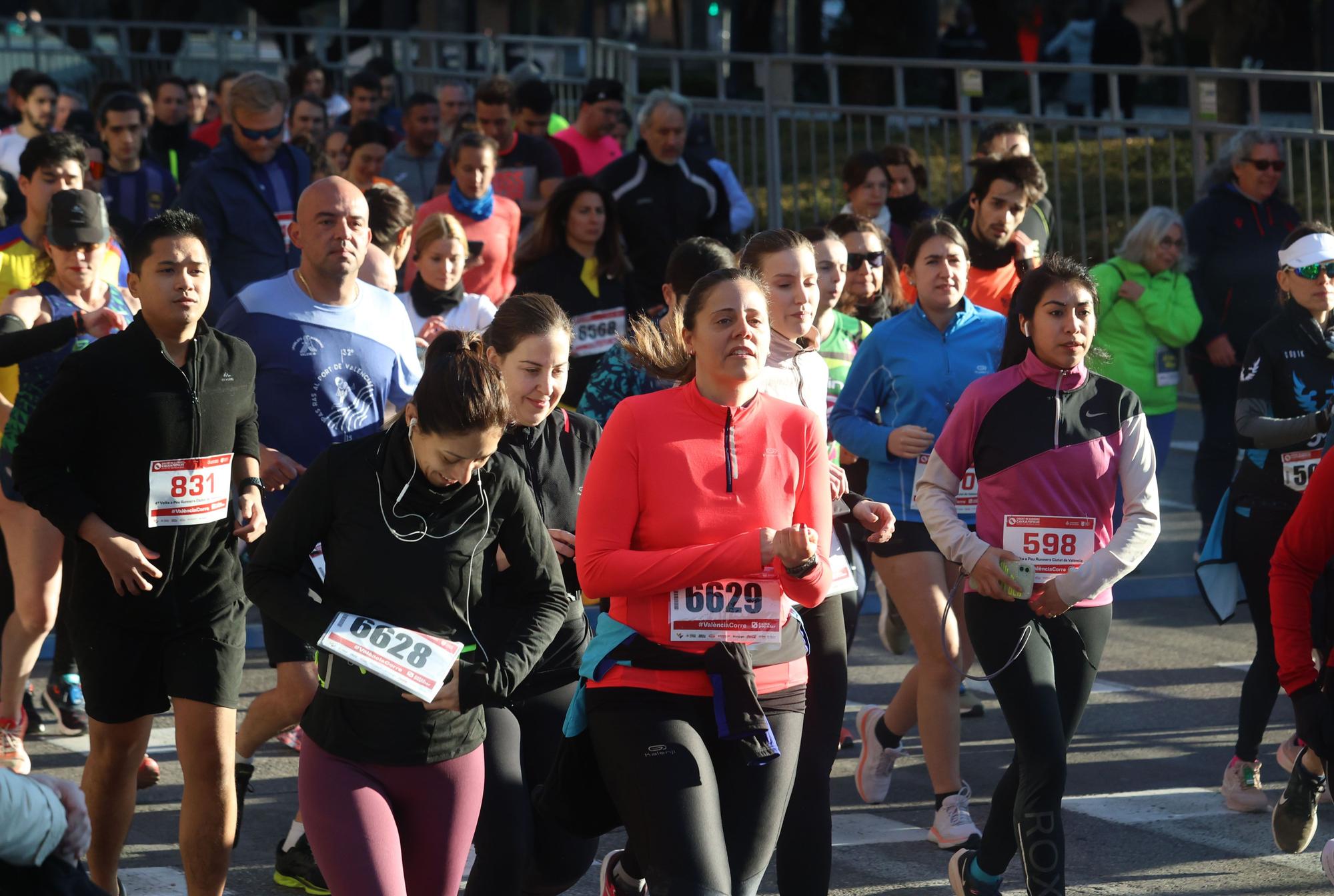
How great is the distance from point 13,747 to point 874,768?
10.5 ft

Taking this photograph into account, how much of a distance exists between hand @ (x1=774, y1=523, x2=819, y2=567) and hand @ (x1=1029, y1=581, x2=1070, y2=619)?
130 cm

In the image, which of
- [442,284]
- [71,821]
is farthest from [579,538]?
[442,284]

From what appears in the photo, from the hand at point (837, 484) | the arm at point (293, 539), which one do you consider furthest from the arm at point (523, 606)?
the hand at point (837, 484)

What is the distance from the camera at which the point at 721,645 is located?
421cm

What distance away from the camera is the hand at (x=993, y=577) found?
16.9 ft

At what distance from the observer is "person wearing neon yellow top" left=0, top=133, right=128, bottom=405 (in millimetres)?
7039

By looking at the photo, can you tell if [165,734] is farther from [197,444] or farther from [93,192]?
[197,444]

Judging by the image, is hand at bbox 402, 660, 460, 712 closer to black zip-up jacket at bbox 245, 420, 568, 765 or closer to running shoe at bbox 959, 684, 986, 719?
black zip-up jacket at bbox 245, 420, 568, 765

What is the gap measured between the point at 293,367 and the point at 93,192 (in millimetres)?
1235

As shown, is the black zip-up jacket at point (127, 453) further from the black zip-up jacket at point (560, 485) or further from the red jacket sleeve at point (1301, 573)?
the red jacket sleeve at point (1301, 573)

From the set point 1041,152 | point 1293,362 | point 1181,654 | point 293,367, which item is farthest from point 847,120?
point 293,367

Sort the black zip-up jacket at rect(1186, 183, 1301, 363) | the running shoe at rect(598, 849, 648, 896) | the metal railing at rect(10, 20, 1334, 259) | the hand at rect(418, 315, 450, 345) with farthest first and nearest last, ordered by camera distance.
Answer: the metal railing at rect(10, 20, 1334, 259) → the black zip-up jacket at rect(1186, 183, 1301, 363) → the hand at rect(418, 315, 450, 345) → the running shoe at rect(598, 849, 648, 896)

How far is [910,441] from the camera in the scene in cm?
614

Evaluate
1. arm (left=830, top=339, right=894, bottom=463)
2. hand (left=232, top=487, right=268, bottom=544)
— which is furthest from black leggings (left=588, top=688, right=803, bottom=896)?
arm (left=830, top=339, right=894, bottom=463)
